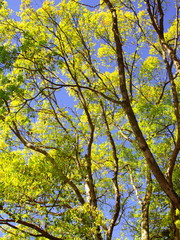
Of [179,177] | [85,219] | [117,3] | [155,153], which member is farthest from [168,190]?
[117,3]

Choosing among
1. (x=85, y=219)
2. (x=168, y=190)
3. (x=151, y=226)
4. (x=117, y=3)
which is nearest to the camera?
(x=168, y=190)

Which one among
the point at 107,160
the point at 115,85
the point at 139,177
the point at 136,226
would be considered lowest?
the point at 136,226

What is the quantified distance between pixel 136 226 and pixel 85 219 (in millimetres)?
4601

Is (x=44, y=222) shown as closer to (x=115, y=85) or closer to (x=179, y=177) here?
(x=179, y=177)

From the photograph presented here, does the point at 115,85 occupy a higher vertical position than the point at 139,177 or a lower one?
higher

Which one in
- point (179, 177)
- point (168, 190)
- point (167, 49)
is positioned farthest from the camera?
point (179, 177)

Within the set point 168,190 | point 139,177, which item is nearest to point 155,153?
point 139,177

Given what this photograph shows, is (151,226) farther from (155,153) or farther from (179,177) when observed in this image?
(155,153)

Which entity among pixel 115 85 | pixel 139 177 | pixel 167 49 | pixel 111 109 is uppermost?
pixel 115 85

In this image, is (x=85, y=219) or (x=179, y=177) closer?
(x=85, y=219)

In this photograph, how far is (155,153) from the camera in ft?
27.6

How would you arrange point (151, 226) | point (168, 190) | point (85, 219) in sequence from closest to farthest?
1. point (168, 190)
2. point (85, 219)
3. point (151, 226)

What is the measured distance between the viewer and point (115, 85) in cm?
1068

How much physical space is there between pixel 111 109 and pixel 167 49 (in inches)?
150
